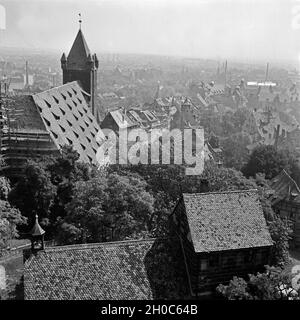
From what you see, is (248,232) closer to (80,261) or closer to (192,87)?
(80,261)

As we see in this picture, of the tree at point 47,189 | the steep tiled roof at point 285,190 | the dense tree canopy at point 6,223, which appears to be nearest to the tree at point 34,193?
the tree at point 47,189

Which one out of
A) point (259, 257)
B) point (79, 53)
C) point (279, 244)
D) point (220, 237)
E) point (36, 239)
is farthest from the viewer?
point (79, 53)

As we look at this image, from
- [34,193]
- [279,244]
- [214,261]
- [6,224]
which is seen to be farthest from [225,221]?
[34,193]

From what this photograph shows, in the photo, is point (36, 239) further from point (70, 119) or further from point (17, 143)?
point (70, 119)

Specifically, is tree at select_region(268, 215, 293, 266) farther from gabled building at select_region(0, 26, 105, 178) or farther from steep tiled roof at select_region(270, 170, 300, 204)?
gabled building at select_region(0, 26, 105, 178)

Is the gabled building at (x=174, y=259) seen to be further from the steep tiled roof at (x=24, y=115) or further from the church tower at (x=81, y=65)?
the church tower at (x=81, y=65)
